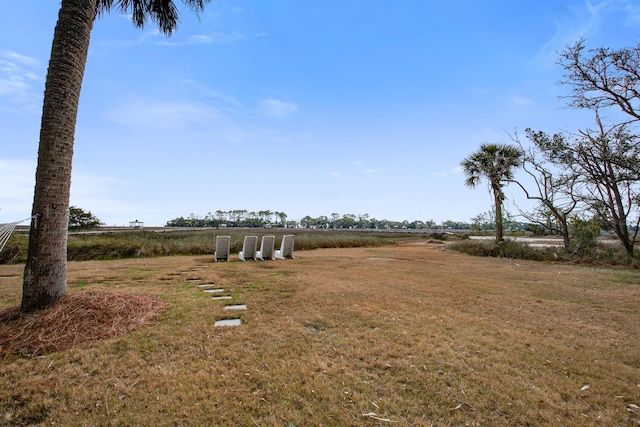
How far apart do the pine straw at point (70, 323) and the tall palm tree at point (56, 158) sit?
0.64 feet

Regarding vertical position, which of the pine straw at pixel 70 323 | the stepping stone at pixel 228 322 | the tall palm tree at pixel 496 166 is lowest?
the stepping stone at pixel 228 322

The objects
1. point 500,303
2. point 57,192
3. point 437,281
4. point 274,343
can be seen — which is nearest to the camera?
point 274,343

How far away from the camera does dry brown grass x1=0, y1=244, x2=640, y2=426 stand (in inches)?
80.3

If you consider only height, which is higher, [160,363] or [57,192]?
[57,192]

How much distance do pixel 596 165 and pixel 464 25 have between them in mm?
7326

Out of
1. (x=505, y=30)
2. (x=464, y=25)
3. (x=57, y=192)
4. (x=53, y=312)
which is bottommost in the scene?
(x=53, y=312)

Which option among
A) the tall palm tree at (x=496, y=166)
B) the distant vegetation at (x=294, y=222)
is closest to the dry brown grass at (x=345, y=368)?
the tall palm tree at (x=496, y=166)

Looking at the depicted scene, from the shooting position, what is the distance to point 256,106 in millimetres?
13625

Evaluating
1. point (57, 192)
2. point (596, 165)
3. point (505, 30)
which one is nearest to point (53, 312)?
point (57, 192)

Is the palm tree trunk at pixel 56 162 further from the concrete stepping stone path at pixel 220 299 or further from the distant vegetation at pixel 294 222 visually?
the distant vegetation at pixel 294 222

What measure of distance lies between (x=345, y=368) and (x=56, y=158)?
3963 millimetres

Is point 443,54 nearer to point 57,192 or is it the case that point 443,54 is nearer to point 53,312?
point 57,192

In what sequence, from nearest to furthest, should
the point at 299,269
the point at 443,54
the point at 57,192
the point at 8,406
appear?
the point at 8,406
the point at 57,192
the point at 299,269
the point at 443,54

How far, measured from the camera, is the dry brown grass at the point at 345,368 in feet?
6.69
